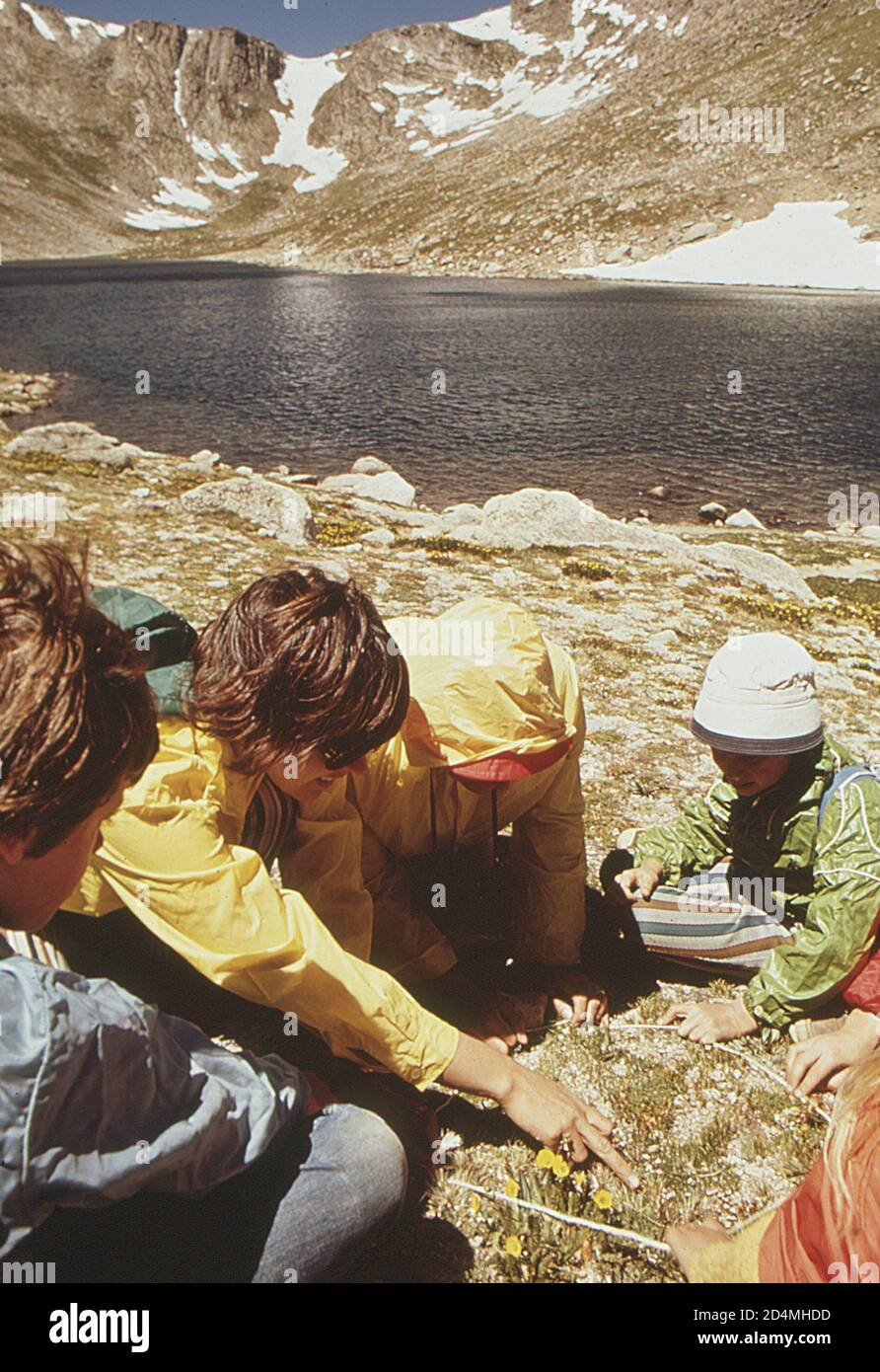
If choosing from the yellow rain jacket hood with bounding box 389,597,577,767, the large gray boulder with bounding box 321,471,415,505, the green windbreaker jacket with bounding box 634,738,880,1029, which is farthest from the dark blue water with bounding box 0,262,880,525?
the yellow rain jacket hood with bounding box 389,597,577,767

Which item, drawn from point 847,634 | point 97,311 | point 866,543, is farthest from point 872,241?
point 847,634

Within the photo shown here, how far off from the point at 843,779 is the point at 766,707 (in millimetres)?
725

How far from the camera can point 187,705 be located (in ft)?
11.0

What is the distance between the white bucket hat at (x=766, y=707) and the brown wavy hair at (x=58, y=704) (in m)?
3.28

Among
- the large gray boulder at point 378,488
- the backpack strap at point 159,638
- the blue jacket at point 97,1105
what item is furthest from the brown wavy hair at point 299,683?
the large gray boulder at point 378,488

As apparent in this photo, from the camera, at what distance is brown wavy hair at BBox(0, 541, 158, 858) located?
6.89ft

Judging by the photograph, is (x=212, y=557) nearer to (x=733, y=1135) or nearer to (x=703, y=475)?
(x=733, y=1135)

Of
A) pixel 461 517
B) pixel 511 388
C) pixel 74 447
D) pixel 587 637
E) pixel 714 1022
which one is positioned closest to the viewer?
pixel 714 1022

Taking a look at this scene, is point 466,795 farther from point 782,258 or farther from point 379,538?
point 782,258

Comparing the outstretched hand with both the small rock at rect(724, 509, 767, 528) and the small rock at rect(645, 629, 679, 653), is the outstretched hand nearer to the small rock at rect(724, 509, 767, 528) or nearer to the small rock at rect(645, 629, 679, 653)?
the small rock at rect(645, 629, 679, 653)

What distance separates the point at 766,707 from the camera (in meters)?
4.46

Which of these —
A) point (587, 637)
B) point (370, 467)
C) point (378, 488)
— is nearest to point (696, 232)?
point (370, 467)

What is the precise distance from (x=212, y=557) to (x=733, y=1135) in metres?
12.8

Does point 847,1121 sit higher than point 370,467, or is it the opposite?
point 370,467
